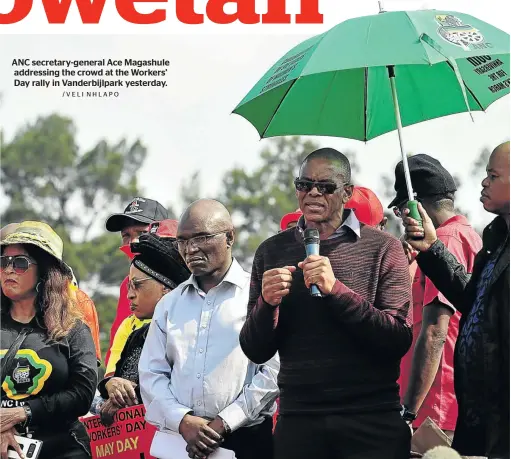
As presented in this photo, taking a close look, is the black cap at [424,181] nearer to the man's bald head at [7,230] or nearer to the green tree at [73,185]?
the man's bald head at [7,230]

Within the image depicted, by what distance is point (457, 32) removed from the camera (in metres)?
5.31

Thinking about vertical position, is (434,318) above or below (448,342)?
above

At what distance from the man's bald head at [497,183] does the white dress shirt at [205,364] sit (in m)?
1.44

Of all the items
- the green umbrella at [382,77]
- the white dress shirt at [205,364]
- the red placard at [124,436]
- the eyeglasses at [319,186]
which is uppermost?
the green umbrella at [382,77]

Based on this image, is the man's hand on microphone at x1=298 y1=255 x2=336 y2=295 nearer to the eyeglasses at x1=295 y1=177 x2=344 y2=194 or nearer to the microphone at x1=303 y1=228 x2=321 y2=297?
the microphone at x1=303 y1=228 x2=321 y2=297

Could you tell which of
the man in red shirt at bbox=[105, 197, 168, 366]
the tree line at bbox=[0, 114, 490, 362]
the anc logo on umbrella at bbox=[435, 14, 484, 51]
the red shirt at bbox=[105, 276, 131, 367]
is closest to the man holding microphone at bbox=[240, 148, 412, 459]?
the anc logo on umbrella at bbox=[435, 14, 484, 51]

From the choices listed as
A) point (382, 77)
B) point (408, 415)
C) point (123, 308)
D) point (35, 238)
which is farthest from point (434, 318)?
point (123, 308)

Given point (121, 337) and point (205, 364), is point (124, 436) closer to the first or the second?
point (121, 337)

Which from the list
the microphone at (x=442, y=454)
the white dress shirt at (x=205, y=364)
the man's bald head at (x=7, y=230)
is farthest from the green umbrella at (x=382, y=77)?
the man's bald head at (x=7, y=230)

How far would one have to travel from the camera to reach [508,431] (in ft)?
16.2

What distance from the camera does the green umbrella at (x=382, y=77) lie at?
17.2ft

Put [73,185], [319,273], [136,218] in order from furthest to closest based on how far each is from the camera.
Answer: [73,185] → [136,218] → [319,273]

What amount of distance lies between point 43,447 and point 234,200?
35321 mm

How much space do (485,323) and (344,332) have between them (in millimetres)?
624
